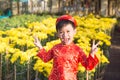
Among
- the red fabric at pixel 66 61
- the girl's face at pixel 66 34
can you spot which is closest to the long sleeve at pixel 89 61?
the red fabric at pixel 66 61

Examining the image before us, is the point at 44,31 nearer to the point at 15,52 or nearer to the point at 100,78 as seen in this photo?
the point at 100,78

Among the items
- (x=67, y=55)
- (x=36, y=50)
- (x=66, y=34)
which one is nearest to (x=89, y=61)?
(x=67, y=55)

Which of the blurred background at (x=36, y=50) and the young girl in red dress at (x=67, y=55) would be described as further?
the blurred background at (x=36, y=50)

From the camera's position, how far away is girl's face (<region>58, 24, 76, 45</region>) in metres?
4.66

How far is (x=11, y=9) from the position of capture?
28.5m

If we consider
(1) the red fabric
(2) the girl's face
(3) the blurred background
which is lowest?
(3) the blurred background

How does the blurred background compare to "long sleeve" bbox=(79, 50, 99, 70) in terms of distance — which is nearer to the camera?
"long sleeve" bbox=(79, 50, 99, 70)

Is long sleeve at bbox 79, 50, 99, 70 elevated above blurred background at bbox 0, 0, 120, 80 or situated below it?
above

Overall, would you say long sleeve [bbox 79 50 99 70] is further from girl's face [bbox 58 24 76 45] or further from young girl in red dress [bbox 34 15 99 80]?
girl's face [bbox 58 24 76 45]

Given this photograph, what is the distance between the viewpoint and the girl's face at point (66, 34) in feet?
15.3

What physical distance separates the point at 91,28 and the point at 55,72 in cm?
724

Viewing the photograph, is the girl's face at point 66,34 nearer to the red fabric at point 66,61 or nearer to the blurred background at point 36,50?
the red fabric at point 66,61

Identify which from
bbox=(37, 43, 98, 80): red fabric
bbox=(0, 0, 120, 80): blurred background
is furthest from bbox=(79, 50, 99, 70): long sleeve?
bbox=(0, 0, 120, 80): blurred background

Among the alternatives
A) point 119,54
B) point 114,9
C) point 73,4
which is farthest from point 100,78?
point 114,9
